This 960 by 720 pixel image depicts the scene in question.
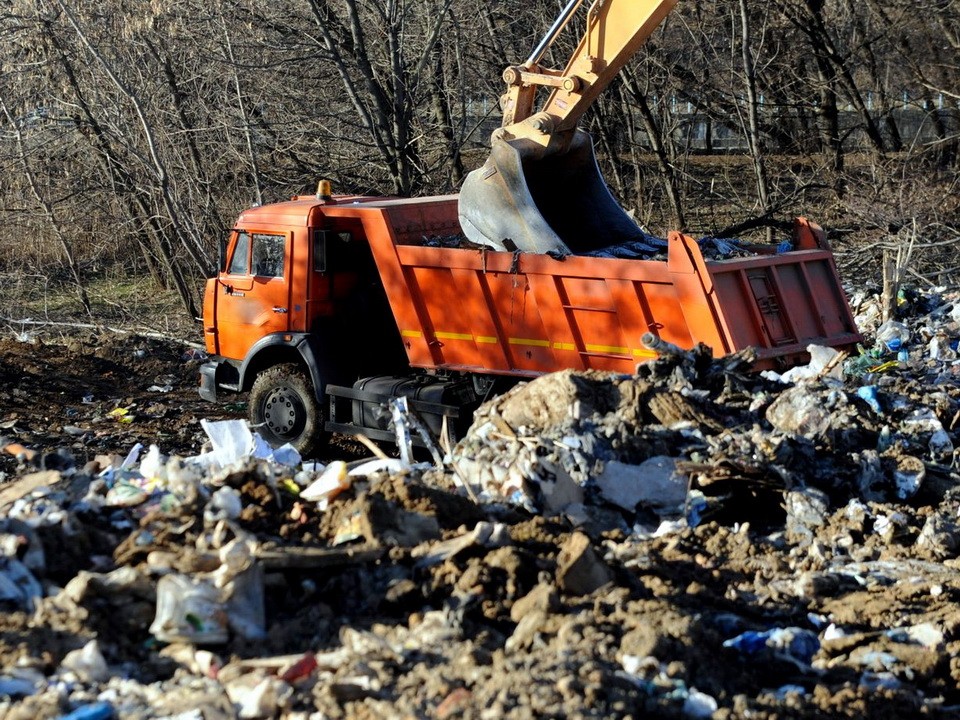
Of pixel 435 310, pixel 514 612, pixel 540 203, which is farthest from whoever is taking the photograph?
pixel 540 203

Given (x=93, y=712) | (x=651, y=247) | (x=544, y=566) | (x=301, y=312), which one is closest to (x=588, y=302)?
(x=651, y=247)

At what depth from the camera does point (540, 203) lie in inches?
378

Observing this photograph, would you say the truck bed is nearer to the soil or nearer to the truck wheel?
the truck wheel

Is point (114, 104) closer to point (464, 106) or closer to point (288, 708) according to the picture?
point (464, 106)

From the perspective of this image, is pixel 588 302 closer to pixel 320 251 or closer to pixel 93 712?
pixel 320 251

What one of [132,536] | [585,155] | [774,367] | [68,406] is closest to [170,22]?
[68,406]

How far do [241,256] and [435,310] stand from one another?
2233 millimetres

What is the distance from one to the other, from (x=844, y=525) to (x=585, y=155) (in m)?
4.45

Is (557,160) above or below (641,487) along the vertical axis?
above

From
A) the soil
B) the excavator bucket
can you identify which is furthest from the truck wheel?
the soil

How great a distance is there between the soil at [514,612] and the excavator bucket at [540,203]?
263 centimetres

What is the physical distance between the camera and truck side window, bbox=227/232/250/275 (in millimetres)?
10227

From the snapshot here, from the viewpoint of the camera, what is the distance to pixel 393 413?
9.15m

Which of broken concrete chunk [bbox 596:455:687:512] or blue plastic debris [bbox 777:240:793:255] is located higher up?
blue plastic debris [bbox 777:240:793:255]
